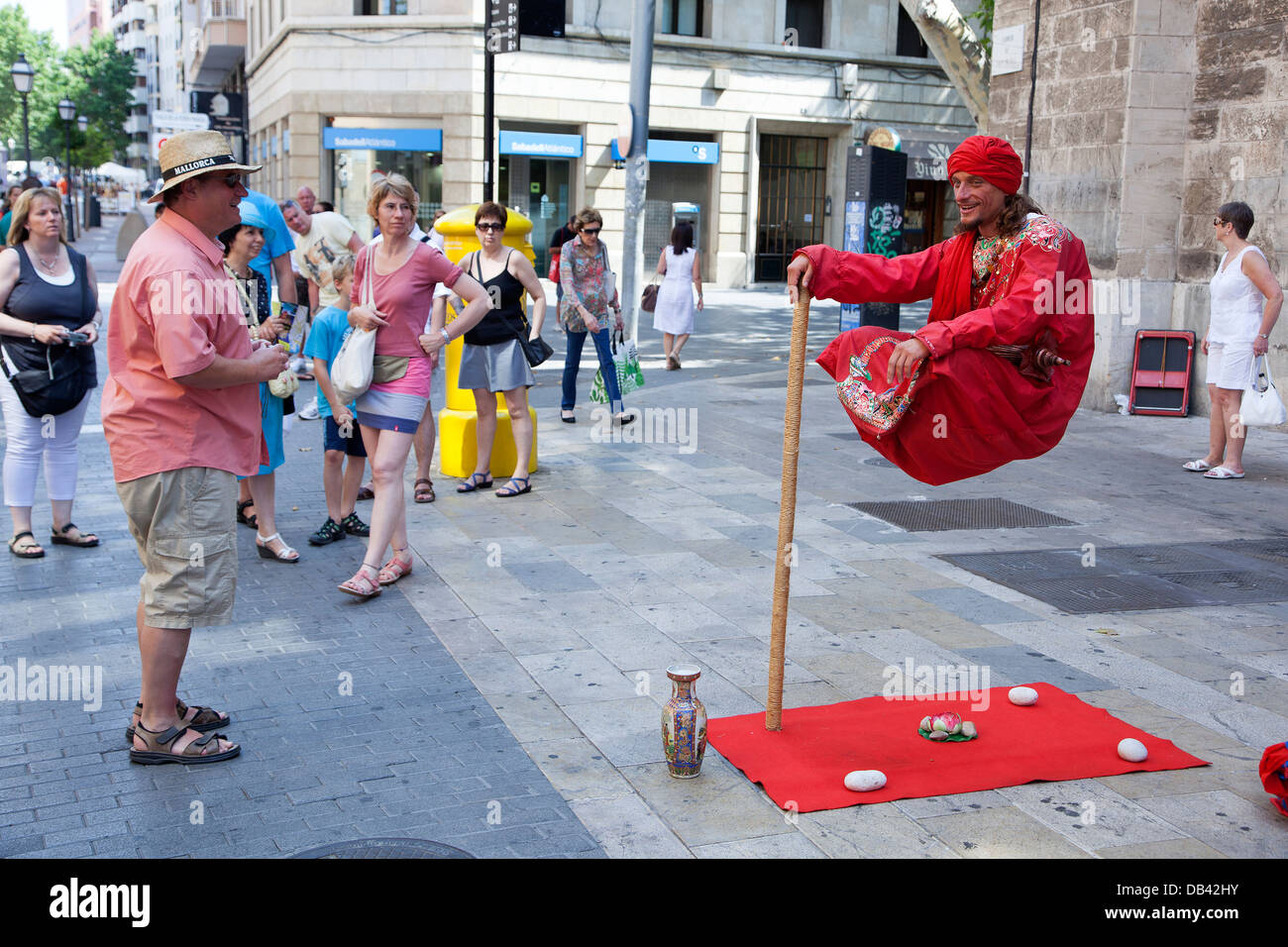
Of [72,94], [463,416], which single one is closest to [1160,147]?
[463,416]

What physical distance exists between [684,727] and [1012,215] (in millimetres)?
2059

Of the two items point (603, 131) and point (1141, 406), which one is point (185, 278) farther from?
point (603, 131)

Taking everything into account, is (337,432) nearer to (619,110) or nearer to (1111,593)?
(1111,593)

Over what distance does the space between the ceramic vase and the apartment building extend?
24927 millimetres

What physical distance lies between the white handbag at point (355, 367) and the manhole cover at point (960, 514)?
3500 millimetres

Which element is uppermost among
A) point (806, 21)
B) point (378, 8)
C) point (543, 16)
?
point (806, 21)

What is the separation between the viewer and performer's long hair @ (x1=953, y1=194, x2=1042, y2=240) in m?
4.23

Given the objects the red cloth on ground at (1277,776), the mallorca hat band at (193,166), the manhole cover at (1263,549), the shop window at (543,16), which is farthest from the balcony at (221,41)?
the red cloth on ground at (1277,776)

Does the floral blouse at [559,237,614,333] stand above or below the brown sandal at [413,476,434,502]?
above

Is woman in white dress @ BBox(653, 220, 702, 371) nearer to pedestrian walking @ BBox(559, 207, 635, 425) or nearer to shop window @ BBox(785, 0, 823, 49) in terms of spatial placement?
pedestrian walking @ BBox(559, 207, 635, 425)

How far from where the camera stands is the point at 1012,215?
13.9 ft

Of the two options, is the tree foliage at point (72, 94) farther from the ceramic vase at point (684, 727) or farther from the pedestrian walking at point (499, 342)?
the ceramic vase at point (684, 727)

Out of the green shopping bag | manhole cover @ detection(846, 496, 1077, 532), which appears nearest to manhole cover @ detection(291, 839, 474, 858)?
manhole cover @ detection(846, 496, 1077, 532)
